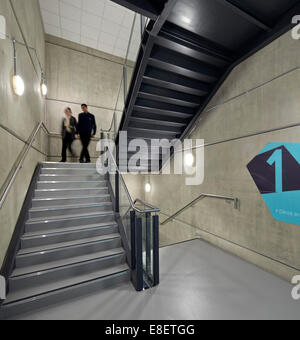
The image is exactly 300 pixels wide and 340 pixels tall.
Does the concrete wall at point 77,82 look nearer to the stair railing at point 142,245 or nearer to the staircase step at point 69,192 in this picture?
the staircase step at point 69,192

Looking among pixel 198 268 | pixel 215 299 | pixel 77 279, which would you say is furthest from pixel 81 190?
pixel 215 299

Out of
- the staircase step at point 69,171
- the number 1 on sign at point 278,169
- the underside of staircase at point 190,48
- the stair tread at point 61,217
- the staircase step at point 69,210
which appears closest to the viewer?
the underside of staircase at point 190,48

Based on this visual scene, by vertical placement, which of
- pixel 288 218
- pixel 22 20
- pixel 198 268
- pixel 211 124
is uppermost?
pixel 22 20

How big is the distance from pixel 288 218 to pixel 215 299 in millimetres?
1533

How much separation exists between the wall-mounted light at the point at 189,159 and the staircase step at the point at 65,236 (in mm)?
2453

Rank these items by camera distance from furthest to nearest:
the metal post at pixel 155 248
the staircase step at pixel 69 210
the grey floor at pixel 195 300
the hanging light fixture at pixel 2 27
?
the staircase step at pixel 69 210 → the metal post at pixel 155 248 → the hanging light fixture at pixel 2 27 → the grey floor at pixel 195 300

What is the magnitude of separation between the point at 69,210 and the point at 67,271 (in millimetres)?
1089

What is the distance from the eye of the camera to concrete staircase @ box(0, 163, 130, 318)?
6.56ft

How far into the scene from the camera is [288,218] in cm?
243

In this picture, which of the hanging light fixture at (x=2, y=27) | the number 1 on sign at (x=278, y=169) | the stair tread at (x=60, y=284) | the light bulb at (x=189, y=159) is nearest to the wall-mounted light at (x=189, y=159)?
the light bulb at (x=189, y=159)

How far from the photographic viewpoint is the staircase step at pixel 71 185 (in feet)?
11.2

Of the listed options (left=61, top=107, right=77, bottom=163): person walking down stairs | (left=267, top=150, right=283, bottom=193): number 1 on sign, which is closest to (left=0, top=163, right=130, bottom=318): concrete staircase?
(left=61, top=107, right=77, bottom=163): person walking down stairs

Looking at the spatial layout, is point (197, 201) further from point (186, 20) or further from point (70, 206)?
point (186, 20)
